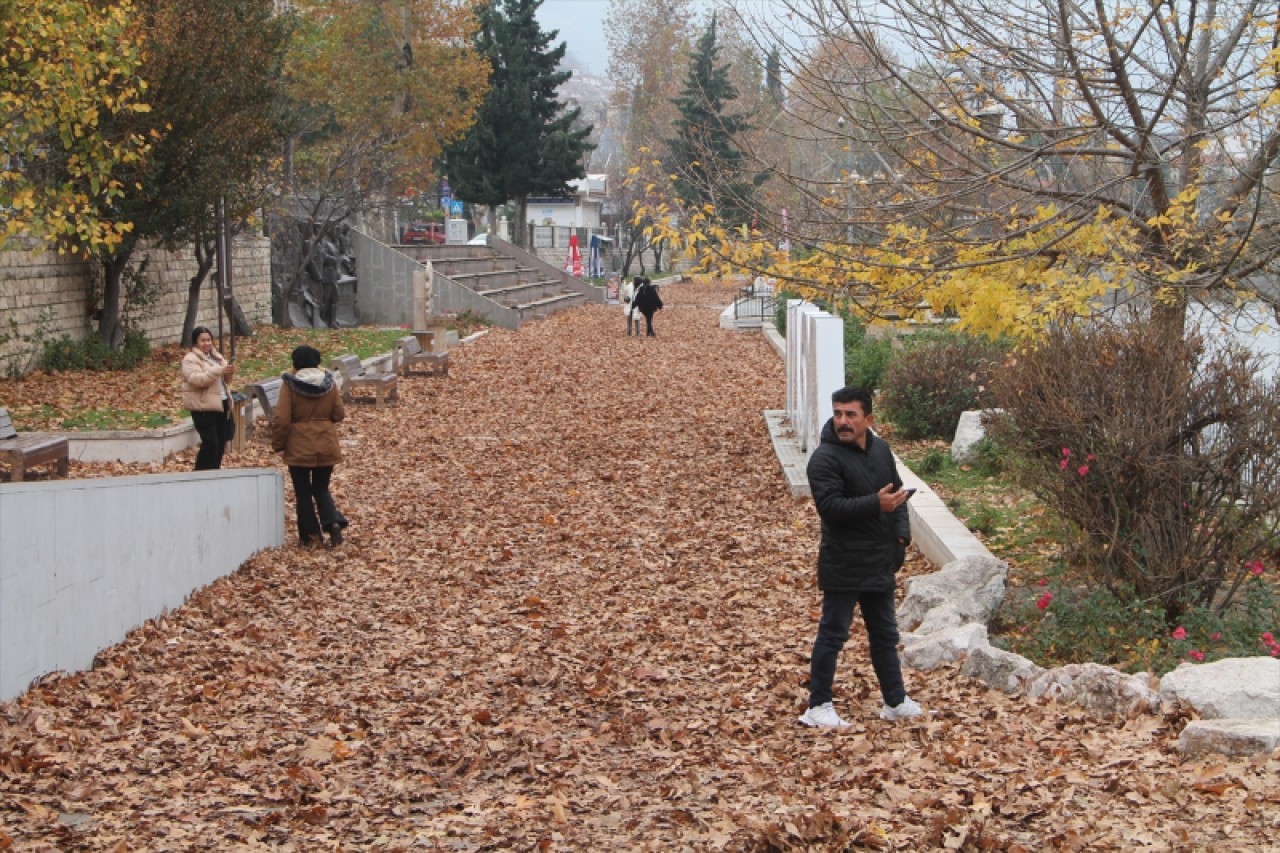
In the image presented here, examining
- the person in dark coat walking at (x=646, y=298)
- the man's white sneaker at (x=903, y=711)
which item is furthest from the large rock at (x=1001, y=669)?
the person in dark coat walking at (x=646, y=298)

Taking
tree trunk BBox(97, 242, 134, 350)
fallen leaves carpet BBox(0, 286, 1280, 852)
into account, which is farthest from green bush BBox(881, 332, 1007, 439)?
tree trunk BBox(97, 242, 134, 350)

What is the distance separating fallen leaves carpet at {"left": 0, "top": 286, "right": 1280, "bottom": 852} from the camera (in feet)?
16.4

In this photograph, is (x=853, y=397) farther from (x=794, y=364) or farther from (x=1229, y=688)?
(x=794, y=364)

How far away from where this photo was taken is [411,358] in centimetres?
2245

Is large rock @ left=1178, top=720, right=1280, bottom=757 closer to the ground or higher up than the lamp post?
closer to the ground

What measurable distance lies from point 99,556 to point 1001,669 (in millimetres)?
4744

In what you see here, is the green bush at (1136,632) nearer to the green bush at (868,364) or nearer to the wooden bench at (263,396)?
the green bush at (868,364)

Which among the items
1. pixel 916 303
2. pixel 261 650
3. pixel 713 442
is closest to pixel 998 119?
pixel 916 303

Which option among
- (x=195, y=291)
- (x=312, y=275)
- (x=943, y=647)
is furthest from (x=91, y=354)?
(x=943, y=647)

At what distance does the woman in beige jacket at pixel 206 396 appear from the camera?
39.9 feet

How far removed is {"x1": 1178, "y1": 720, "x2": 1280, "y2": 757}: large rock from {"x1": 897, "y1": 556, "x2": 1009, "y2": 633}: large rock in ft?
8.10

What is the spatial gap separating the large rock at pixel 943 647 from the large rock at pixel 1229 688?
1.30 m

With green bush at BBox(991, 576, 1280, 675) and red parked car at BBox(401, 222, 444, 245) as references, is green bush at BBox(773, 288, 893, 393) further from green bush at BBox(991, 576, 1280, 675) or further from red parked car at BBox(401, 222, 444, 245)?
red parked car at BBox(401, 222, 444, 245)

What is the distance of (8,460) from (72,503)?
13.6ft
